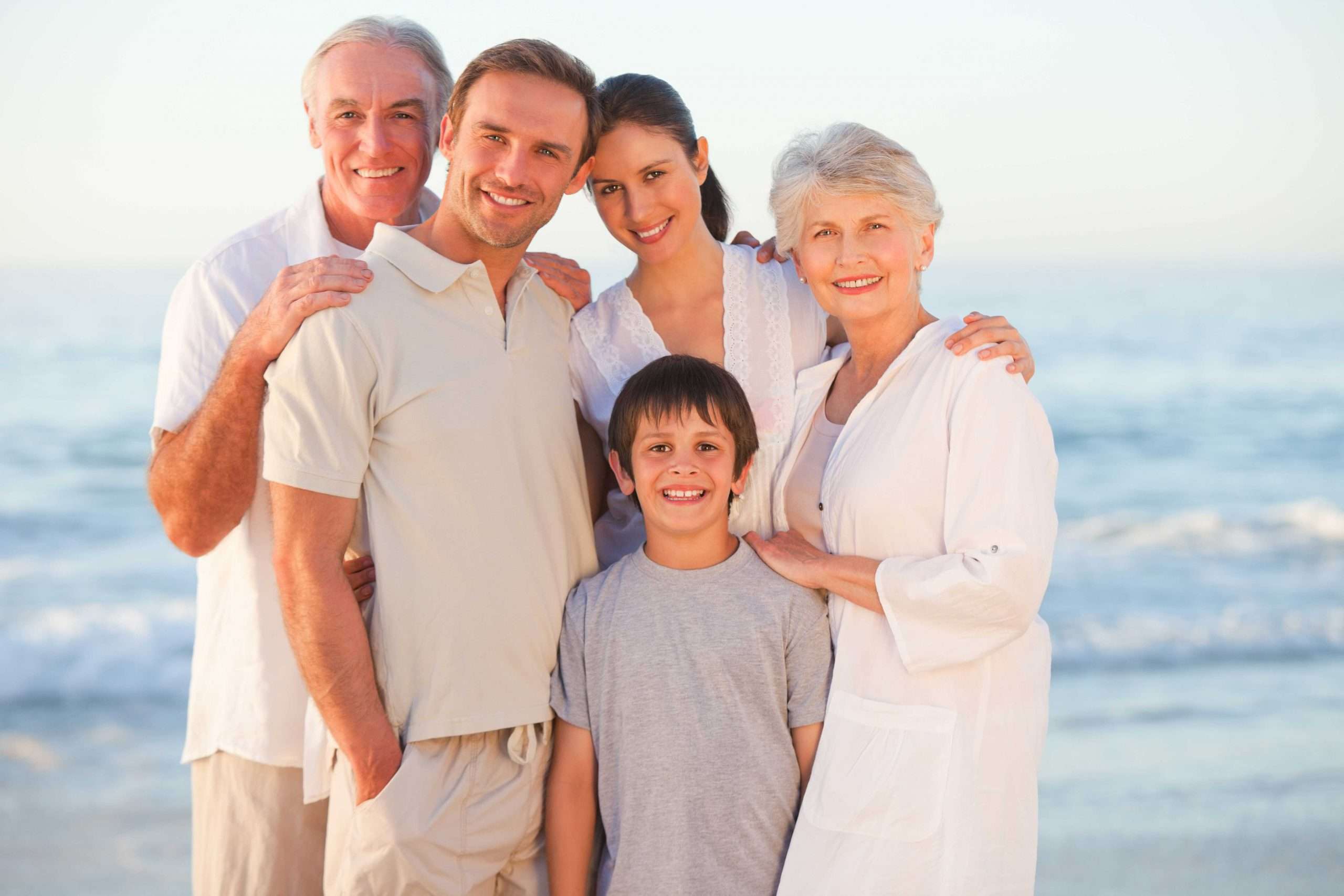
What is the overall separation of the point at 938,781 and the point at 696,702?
0.53m

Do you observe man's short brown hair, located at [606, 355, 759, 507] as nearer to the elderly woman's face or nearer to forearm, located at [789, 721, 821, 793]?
the elderly woman's face

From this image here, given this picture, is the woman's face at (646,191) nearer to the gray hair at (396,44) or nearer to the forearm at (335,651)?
the gray hair at (396,44)

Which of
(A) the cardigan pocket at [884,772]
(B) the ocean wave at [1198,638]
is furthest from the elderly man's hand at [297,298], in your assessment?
(B) the ocean wave at [1198,638]

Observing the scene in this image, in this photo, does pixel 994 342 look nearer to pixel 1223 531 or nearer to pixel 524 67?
pixel 524 67

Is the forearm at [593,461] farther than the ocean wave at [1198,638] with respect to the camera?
No

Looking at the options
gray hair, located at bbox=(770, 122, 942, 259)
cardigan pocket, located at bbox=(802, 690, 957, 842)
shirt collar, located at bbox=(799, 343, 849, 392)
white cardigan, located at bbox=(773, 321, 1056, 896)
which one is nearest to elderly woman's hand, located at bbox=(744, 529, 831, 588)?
white cardigan, located at bbox=(773, 321, 1056, 896)

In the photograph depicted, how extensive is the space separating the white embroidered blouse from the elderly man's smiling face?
2.04ft

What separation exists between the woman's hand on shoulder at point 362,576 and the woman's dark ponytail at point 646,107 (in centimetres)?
123

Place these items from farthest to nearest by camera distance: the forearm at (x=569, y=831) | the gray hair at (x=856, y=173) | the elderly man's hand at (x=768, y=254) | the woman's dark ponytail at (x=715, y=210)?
1. the woman's dark ponytail at (x=715, y=210)
2. the elderly man's hand at (x=768, y=254)
3. the gray hair at (x=856, y=173)
4. the forearm at (x=569, y=831)

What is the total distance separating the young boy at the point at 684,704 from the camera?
8.21ft

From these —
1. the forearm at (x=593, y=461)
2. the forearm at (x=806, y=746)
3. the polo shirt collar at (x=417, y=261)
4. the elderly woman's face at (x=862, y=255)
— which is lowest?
the forearm at (x=806, y=746)

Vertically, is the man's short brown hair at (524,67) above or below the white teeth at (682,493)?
above

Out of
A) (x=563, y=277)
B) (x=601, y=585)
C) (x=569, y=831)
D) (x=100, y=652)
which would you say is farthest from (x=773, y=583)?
(x=100, y=652)

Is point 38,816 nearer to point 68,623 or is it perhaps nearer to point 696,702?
point 68,623
